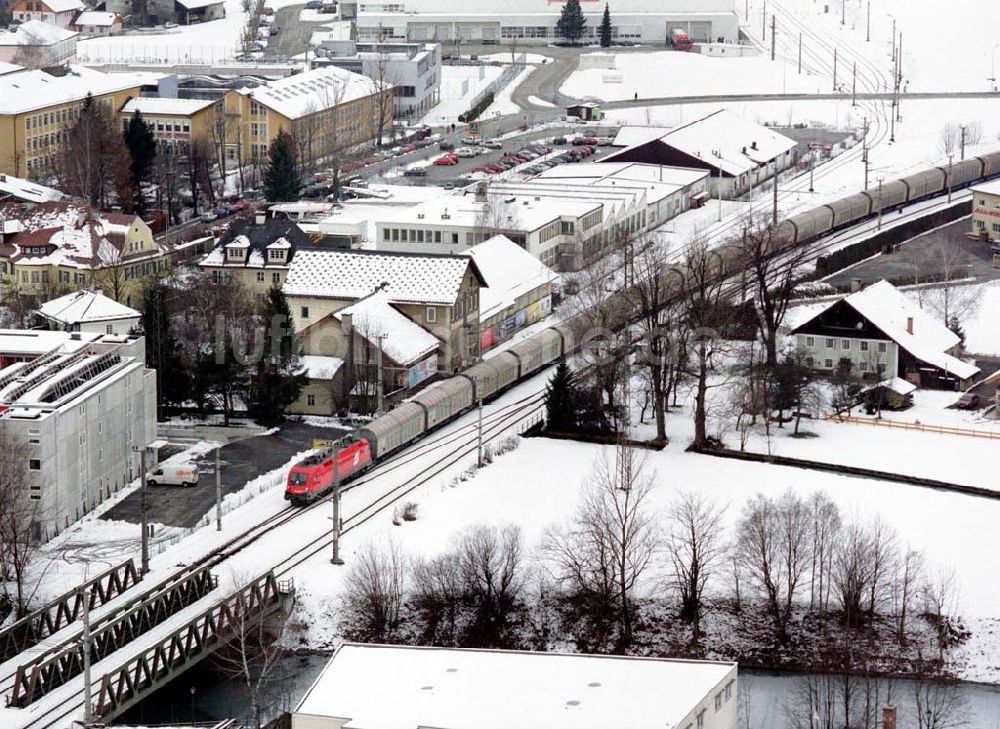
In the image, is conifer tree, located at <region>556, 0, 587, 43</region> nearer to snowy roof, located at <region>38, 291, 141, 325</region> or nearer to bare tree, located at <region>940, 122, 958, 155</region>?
bare tree, located at <region>940, 122, 958, 155</region>

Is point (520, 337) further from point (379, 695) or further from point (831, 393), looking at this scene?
point (379, 695)

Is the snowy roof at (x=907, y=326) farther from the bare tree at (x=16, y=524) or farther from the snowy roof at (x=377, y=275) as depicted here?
the bare tree at (x=16, y=524)

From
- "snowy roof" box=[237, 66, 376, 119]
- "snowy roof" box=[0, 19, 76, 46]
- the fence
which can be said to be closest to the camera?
the fence

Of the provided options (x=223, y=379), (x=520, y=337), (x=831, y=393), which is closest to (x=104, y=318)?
(x=223, y=379)

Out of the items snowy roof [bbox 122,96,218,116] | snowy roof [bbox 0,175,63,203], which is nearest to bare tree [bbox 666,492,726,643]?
snowy roof [bbox 0,175,63,203]

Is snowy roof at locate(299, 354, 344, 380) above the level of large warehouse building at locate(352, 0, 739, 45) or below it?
below

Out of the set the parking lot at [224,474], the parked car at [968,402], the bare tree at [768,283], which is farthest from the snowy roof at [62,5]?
the parked car at [968,402]
